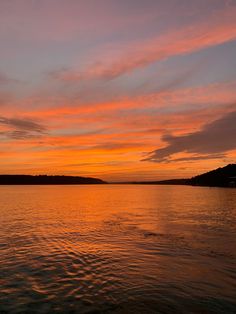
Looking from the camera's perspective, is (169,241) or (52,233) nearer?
(169,241)

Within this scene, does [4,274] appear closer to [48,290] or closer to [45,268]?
[45,268]

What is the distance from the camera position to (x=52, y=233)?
33594 millimetres

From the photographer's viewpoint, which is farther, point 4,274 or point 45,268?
point 45,268

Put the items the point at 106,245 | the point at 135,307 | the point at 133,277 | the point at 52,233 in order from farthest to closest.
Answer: the point at 52,233 < the point at 106,245 < the point at 133,277 < the point at 135,307

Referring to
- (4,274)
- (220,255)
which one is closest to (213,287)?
(220,255)

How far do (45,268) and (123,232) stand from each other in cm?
1601

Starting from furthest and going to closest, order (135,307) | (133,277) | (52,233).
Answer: (52,233) → (133,277) → (135,307)

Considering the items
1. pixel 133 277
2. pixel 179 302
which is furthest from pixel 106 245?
pixel 179 302

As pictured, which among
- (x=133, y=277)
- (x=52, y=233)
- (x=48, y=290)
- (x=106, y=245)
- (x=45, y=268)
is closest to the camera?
(x=48, y=290)

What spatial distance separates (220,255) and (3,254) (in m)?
17.6

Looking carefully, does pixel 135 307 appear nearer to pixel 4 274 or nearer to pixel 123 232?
pixel 4 274

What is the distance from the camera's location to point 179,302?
45.6 feet

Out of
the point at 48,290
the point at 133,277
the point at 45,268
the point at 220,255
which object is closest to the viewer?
the point at 48,290

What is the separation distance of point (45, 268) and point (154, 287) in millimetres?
7923
